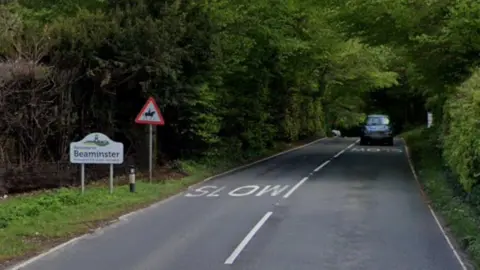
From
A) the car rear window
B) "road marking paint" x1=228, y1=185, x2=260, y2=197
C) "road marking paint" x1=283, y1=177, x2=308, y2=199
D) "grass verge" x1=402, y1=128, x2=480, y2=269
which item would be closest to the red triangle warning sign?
"road marking paint" x1=228, y1=185, x2=260, y2=197

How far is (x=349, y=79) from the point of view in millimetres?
55750

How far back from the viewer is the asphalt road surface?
10.1 m

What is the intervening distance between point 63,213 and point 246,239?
4973 millimetres

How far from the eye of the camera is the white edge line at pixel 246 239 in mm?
10336

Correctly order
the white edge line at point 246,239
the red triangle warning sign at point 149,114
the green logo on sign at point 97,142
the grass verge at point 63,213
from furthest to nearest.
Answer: the red triangle warning sign at point 149,114 → the green logo on sign at point 97,142 → the grass verge at point 63,213 → the white edge line at point 246,239

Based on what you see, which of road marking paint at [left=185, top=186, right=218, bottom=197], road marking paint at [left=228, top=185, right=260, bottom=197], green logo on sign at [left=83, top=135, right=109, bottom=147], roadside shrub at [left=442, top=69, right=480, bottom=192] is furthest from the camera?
road marking paint at [left=185, top=186, right=218, bottom=197]

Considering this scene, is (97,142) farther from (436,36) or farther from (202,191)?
(436,36)

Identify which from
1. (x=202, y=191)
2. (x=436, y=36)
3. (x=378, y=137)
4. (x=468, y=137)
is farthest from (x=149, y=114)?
(x=378, y=137)

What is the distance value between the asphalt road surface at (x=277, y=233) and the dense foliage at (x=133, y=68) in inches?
194

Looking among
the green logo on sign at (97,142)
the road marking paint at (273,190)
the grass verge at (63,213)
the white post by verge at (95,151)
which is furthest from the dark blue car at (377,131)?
the green logo on sign at (97,142)

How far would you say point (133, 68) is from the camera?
23609 millimetres

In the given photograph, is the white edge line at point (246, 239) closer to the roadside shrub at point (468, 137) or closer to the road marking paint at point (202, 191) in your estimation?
the roadside shrub at point (468, 137)

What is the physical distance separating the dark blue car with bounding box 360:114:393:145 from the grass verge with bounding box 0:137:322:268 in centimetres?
2379

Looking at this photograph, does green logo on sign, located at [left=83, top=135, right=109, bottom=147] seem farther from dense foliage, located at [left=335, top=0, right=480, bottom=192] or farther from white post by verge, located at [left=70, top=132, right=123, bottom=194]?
dense foliage, located at [left=335, top=0, right=480, bottom=192]
